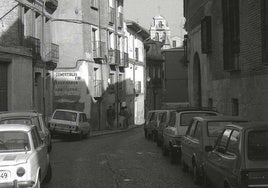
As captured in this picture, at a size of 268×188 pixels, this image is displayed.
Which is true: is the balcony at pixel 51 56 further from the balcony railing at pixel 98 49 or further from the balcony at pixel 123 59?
the balcony at pixel 123 59

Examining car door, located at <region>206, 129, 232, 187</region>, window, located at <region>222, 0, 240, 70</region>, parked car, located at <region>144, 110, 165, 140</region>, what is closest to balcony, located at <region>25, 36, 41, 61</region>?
parked car, located at <region>144, 110, 165, 140</region>

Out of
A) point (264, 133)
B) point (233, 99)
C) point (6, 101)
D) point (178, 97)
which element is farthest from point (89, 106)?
point (178, 97)

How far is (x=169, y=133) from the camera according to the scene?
1495cm

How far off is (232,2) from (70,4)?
1902 centimetres

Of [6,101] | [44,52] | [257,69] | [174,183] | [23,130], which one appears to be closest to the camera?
[23,130]

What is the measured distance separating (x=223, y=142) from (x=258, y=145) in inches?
42.3

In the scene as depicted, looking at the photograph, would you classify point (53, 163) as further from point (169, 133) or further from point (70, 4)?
point (70, 4)

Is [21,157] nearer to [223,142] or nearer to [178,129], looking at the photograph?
[223,142]

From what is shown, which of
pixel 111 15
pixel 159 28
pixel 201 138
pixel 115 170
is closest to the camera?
pixel 201 138

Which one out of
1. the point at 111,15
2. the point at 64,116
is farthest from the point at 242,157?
the point at 111,15

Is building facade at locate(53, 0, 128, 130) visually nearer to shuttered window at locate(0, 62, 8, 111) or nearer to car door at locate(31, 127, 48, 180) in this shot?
shuttered window at locate(0, 62, 8, 111)

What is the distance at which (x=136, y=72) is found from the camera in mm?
53156

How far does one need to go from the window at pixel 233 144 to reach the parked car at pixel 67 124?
1715cm

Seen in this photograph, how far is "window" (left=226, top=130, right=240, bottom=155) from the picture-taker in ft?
25.0
